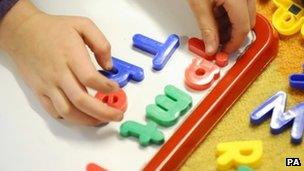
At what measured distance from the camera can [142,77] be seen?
0.57 m

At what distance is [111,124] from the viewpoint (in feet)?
1.76

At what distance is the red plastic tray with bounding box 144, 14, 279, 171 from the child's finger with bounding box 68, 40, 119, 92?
0.08m

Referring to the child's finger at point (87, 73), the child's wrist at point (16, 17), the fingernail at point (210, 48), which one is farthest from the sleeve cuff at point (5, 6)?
the fingernail at point (210, 48)

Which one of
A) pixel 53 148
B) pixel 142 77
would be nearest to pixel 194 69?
pixel 142 77

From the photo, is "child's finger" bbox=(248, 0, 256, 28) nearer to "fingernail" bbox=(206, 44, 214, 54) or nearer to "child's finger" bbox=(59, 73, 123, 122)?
"fingernail" bbox=(206, 44, 214, 54)

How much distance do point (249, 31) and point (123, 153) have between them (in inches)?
7.4

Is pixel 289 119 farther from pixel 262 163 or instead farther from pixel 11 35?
pixel 11 35

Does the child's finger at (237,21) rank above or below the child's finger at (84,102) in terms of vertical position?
above

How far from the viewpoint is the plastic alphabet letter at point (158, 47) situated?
0.57 meters

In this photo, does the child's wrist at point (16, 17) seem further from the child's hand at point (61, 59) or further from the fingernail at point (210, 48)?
the fingernail at point (210, 48)

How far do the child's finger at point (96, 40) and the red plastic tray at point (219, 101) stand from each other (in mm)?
103

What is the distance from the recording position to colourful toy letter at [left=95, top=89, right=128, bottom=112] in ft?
1.77

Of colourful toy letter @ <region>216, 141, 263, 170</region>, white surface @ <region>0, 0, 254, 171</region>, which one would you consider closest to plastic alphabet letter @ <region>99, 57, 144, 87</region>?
white surface @ <region>0, 0, 254, 171</region>

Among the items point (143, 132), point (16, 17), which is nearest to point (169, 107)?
point (143, 132)
